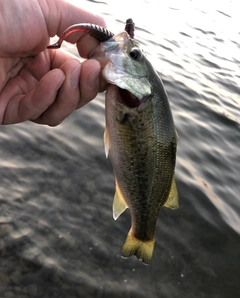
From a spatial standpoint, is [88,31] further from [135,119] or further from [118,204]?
[118,204]

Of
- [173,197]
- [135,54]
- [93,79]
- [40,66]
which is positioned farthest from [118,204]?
[40,66]

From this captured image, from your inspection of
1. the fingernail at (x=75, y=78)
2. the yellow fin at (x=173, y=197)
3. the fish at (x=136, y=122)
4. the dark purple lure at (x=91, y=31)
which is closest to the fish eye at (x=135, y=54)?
the fish at (x=136, y=122)

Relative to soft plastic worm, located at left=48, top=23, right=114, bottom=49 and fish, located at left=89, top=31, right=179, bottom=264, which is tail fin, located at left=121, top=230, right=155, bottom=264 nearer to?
fish, located at left=89, top=31, right=179, bottom=264

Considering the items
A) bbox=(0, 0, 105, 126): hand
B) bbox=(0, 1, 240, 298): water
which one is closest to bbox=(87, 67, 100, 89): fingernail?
bbox=(0, 0, 105, 126): hand

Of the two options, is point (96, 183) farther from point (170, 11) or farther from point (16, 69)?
point (170, 11)

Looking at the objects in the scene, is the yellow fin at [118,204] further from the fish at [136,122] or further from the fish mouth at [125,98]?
the fish mouth at [125,98]

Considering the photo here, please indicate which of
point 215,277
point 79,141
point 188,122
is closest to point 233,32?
point 188,122
